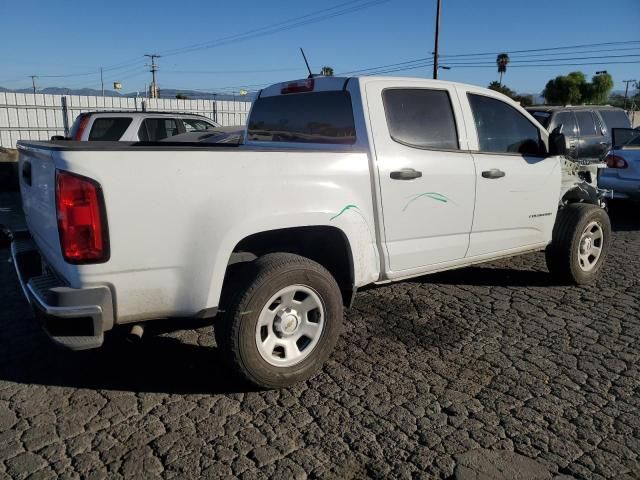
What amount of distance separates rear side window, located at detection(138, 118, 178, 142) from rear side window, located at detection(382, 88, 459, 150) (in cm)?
809

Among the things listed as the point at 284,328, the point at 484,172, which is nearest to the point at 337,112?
the point at 484,172

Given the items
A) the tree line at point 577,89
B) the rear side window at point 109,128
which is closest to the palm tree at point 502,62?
the tree line at point 577,89

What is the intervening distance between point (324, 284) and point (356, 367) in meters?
0.74

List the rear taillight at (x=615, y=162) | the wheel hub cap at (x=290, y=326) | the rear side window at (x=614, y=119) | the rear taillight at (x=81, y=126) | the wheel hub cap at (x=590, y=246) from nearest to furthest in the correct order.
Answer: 1. the wheel hub cap at (x=290, y=326)
2. the wheel hub cap at (x=590, y=246)
3. the rear taillight at (x=615, y=162)
4. the rear taillight at (x=81, y=126)
5. the rear side window at (x=614, y=119)

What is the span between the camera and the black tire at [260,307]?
10.2 feet

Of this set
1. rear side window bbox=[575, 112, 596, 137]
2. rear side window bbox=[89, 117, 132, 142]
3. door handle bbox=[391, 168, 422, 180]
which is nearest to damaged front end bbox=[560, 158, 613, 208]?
door handle bbox=[391, 168, 422, 180]

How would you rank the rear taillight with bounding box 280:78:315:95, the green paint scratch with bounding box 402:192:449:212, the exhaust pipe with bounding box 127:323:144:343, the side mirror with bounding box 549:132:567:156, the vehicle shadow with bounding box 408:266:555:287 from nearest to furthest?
the exhaust pipe with bounding box 127:323:144:343, the green paint scratch with bounding box 402:192:449:212, the rear taillight with bounding box 280:78:315:95, the side mirror with bounding box 549:132:567:156, the vehicle shadow with bounding box 408:266:555:287

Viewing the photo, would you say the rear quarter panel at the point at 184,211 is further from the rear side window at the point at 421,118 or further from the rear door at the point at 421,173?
the rear side window at the point at 421,118

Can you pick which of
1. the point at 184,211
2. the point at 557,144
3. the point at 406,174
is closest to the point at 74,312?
the point at 184,211

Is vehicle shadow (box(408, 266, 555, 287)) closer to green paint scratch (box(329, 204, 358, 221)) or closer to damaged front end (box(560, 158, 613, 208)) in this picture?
damaged front end (box(560, 158, 613, 208))

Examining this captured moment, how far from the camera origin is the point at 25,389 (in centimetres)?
342

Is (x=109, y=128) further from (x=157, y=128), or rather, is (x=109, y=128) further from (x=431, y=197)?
(x=431, y=197)

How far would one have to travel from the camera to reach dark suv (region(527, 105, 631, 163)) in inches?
439

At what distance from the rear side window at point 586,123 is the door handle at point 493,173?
832 centimetres
